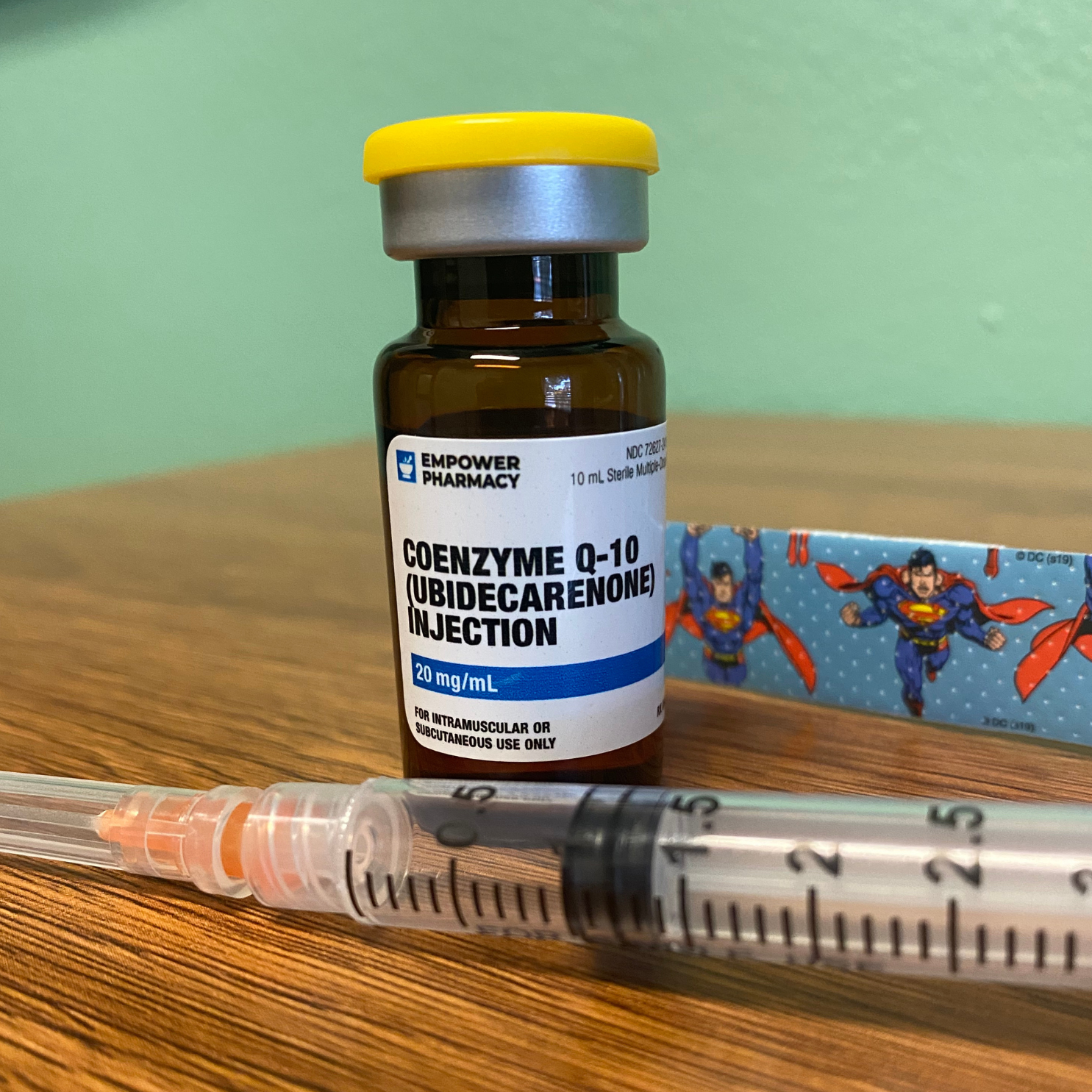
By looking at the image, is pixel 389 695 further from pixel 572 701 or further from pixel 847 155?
pixel 847 155

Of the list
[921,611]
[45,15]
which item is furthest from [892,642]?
[45,15]

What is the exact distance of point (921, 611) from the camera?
1.68 feet

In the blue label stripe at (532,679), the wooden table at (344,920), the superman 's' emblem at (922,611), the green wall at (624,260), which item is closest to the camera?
the wooden table at (344,920)

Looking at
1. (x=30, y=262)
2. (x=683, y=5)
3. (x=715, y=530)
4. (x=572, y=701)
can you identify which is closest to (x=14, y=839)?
(x=572, y=701)

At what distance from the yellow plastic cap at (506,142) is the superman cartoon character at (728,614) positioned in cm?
24

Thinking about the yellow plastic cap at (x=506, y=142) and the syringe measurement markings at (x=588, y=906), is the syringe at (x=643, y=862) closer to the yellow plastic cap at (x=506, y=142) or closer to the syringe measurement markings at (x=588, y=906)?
the syringe measurement markings at (x=588, y=906)

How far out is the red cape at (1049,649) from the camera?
47 centimetres

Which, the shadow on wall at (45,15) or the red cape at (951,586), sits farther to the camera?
the shadow on wall at (45,15)

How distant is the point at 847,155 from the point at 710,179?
0.63ft

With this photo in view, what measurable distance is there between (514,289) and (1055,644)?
1.02ft

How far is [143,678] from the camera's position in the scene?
0.63 m

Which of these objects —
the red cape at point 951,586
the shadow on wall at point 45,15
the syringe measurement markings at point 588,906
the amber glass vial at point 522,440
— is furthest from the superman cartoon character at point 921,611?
the shadow on wall at point 45,15

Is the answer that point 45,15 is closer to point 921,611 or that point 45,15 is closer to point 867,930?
point 921,611

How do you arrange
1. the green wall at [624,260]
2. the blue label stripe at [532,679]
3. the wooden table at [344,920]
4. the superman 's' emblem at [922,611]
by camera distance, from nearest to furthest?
1. the wooden table at [344,920]
2. the blue label stripe at [532,679]
3. the superman 's' emblem at [922,611]
4. the green wall at [624,260]
